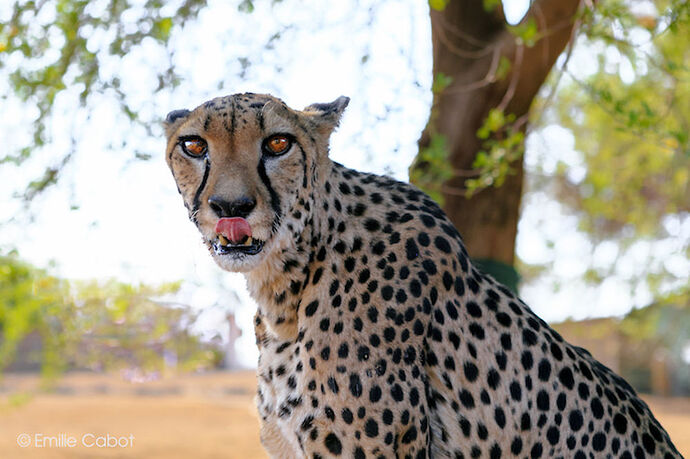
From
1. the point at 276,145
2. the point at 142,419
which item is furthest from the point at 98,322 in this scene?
the point at 142,419

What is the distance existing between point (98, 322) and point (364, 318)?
12.6 ft

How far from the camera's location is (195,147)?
2.62 meters

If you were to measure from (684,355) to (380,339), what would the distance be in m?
20.3

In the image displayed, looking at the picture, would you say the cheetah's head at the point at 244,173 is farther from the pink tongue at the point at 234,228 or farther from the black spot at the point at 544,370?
the black spot at the point at 544,370

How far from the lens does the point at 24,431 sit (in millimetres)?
15758

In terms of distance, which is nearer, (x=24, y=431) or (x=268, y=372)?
(x=268, y=372)

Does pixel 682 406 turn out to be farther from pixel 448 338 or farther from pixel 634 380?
pixel 448 338

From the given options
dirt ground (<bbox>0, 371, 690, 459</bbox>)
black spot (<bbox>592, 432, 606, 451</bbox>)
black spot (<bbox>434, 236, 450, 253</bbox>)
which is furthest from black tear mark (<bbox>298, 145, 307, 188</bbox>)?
dirt ground (<bbox>0, 371, 690, 459</bbox>)

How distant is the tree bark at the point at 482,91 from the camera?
483cm

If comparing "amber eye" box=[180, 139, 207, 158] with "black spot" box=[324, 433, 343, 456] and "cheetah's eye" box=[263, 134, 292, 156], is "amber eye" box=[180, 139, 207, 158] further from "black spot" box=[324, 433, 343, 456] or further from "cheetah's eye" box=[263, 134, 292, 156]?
"black spot" box=[324, 433, 343, 456]

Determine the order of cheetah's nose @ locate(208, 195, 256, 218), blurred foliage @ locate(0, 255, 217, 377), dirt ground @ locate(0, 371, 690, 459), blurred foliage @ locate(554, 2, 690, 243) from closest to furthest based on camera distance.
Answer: cheetah's nose @ locate(208, 195, 256, 218) < blurred foliage @ locate(0, 255, 217, 377) < blurred foliage @ locate(554, 2, 690, 243) < dirt ground @ locate(0, 371, 690, 459)

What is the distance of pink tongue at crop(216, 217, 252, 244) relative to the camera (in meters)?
2.46

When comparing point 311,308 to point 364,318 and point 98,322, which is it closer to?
point 364,318

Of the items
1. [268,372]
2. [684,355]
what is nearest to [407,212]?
[268,372]
